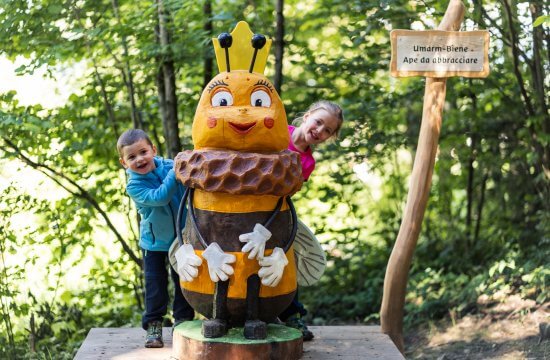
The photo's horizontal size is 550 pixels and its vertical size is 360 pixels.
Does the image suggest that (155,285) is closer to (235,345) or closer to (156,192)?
(156,192)

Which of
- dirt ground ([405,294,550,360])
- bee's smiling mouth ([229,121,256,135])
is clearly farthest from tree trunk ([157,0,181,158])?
dirt ground ([405,294,550,360])

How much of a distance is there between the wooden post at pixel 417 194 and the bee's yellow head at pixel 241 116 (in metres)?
1.06

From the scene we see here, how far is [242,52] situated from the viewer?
3.81m

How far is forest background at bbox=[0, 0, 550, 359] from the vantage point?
5.36 meters

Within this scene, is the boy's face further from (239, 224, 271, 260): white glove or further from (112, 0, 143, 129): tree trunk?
(112, 0, 143, 129): tree trunk

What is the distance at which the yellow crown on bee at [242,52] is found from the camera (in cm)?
377

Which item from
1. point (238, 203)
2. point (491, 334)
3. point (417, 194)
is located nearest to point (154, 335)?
point (238, 203)

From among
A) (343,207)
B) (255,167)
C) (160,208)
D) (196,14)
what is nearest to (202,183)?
(255,167)

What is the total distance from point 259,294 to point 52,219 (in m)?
2.65

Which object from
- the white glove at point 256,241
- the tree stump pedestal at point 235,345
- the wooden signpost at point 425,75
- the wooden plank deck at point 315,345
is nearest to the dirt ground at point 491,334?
the wooden signpost at point 425,75

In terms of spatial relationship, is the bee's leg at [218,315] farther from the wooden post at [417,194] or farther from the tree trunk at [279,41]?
the tree trunk at [279,41]

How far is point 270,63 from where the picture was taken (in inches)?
259

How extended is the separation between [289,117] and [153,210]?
236 cm

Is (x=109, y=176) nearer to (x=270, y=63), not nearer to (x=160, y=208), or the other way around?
(x=270, y=63)
